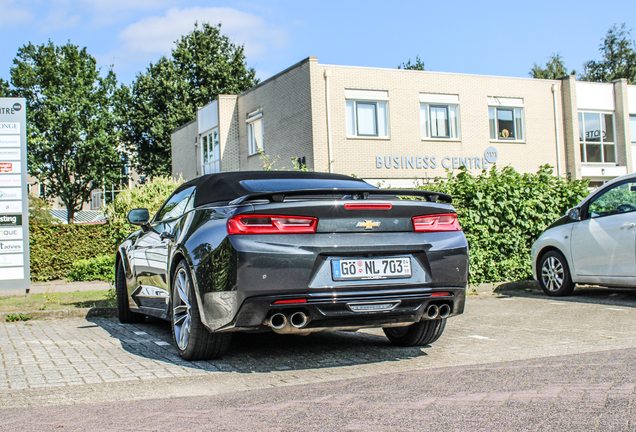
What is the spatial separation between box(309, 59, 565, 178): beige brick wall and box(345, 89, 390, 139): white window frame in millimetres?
174

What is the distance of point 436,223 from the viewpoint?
4.90m

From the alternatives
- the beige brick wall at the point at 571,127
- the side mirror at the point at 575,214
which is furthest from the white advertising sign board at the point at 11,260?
the beige brick wall at the point at 571,127

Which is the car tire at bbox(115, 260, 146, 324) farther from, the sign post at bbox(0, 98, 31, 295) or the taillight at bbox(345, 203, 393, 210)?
the sign post at bbox(0, 98, 31, 295)

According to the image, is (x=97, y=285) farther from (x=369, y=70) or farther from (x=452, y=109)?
(x=452, y=109)

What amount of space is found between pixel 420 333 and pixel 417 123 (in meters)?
19.9

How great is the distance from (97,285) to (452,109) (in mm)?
17034

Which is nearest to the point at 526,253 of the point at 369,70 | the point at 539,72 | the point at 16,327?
the point at 16,327

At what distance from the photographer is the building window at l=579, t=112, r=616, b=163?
28453 mm

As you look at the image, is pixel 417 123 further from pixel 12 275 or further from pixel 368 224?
pixel 368 224

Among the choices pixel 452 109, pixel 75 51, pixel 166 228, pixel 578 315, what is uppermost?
pixel 75 51

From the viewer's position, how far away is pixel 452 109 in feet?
83.5

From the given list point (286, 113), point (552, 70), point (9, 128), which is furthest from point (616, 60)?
point (9, 128)

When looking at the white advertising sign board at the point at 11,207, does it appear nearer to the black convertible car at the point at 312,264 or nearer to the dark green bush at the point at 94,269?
the dark green bush at the point at 94,269

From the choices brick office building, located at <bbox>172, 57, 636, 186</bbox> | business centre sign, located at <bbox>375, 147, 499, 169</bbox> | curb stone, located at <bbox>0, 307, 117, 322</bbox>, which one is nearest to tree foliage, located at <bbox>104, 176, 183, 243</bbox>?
curb stone, located at <bbox>0, 307, 117, 322</bbox>
